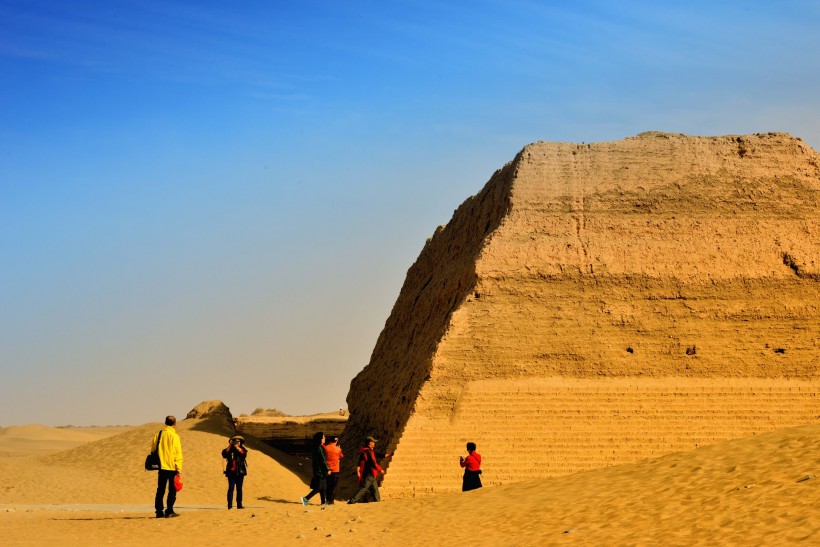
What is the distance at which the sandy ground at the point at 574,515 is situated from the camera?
11344 mm

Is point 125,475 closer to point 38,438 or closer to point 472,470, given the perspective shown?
point 472,470

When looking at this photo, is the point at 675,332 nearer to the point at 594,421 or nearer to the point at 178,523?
the point at 594,421

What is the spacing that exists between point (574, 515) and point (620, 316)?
372 inches

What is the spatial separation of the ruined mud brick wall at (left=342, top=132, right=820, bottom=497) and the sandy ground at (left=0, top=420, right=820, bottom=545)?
1.78 meters

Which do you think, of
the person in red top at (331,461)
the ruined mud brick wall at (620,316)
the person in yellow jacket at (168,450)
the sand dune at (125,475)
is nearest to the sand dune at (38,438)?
the sand dune at (125,475)

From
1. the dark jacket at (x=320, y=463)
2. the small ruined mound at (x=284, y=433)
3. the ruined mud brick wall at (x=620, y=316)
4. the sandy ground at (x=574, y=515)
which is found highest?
the ruined mud brick wall at (x=620, y=316)

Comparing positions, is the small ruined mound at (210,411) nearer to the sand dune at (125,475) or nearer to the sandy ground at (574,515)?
the sand dune at (125,475)

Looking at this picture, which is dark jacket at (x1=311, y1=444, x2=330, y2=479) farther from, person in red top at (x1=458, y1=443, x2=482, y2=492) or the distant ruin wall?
the distant ruin wall

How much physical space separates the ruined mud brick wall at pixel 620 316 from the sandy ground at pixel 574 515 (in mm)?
1778

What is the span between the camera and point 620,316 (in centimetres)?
2212

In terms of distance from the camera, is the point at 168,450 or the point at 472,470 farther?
the point at 472,470

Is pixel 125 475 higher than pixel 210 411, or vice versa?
pixel 210 411

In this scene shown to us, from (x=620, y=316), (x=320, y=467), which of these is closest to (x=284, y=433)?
(x=620, y=316)

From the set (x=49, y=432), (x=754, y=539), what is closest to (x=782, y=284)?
(x=754, y=539)
